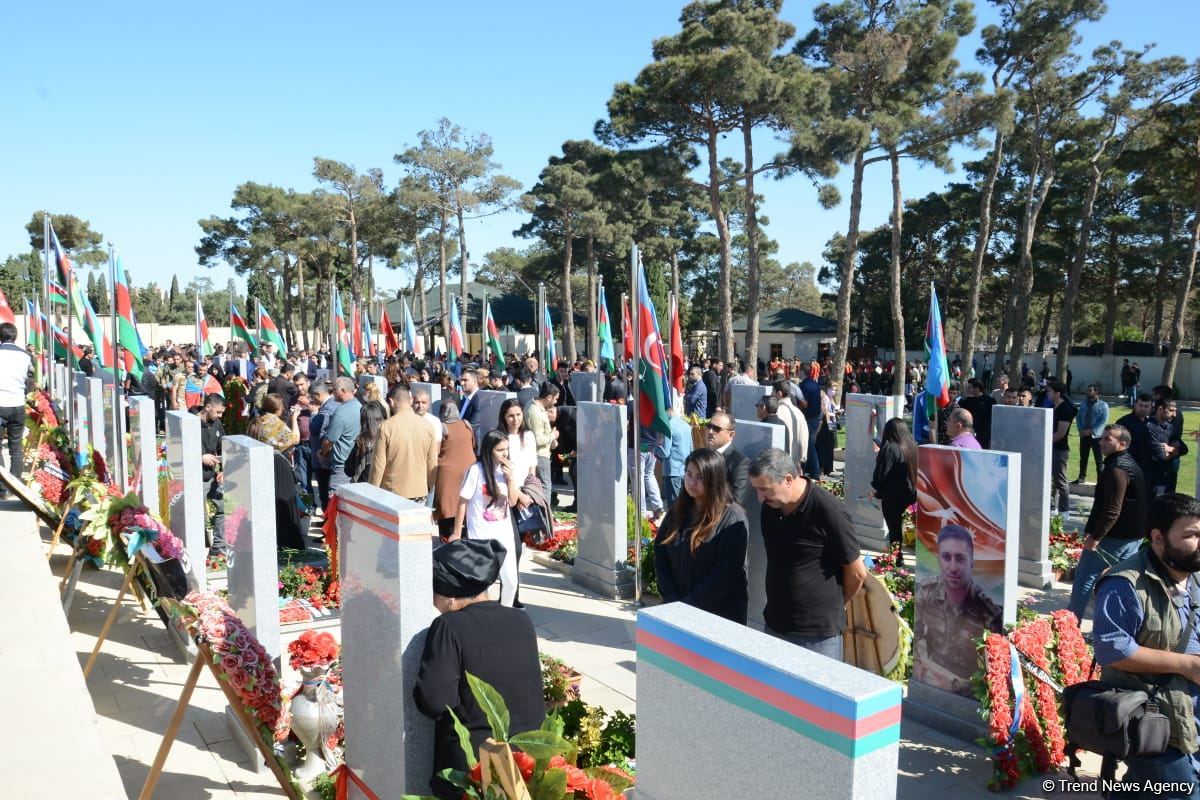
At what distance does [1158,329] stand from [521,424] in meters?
40.2

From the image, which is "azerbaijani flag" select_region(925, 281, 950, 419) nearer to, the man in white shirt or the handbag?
the handbag

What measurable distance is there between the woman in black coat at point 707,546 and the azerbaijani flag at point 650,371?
326cm

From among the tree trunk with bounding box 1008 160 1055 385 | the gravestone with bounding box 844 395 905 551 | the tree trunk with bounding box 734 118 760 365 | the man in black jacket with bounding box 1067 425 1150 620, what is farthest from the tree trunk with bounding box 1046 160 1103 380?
the man in black jacket with bounding box 1067 425 1150 620

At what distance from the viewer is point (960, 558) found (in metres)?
5.40

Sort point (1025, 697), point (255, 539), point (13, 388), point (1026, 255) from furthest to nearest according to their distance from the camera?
point (1026, 255), point (13, 388), point (1025, 697), point (255, 539)

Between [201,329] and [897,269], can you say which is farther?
[897,269]

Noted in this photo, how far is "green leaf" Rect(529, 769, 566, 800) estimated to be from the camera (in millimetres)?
2740

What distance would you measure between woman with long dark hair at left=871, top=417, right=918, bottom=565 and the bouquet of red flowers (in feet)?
17.8

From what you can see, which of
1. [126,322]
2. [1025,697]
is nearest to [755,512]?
[1025,697]

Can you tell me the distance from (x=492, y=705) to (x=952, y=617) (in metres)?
3.51

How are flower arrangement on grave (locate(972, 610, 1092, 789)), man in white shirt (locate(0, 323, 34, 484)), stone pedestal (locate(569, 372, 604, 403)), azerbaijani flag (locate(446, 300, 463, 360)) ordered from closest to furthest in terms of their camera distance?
1. flower arrangement on grave (locate(972, 610, 1092, 789))
2. man in white shirt (locate(0, 323, 34, 484))
3. stone pedestal (locate(569, 372, 604, 403))
4. azerbaijani flag (locate(446, 300, 463, 360))

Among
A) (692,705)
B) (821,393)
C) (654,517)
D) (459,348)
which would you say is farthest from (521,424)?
(459,348)

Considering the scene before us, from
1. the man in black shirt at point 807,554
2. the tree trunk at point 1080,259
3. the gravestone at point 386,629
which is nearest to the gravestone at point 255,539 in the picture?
the gravestone at point 386,629

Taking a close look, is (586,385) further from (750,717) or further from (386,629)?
(750,717)
